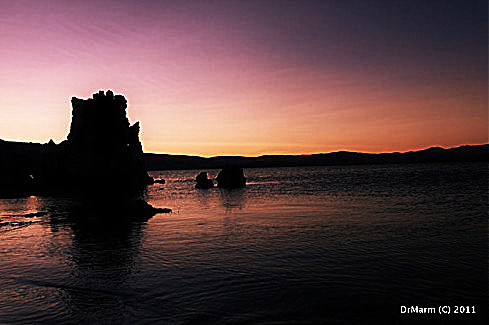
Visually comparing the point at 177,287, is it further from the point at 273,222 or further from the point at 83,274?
the point at 273,222

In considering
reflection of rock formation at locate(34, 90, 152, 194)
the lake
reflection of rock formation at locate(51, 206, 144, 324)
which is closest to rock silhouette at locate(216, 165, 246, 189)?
reflection of rock formation at locate(34, 90, 152, 194)

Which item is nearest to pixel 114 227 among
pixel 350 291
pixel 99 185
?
pixel 350 291

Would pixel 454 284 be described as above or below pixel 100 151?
below

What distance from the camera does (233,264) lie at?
18.9 metres

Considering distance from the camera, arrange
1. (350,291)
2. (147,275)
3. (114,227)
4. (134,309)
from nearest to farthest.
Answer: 1. (134,309)
2. (350,291)
3. (147,275)
4. (114,227)

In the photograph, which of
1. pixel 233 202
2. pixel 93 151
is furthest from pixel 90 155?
pixel 233 202

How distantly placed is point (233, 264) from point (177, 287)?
4481 millimetres

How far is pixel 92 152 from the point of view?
108 metres

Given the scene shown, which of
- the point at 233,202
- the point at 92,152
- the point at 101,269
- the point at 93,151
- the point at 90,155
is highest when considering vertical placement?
the point at 93,151

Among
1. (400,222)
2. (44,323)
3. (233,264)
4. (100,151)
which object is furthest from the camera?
(100,151)

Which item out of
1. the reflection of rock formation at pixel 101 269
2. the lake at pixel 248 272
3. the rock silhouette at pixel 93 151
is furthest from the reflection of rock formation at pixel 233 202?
the rock silhouette at pixel 93 151

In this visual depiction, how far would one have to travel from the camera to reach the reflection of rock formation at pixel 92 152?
354 ft

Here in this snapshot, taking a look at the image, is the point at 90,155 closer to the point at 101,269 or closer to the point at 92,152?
the point at 92,152

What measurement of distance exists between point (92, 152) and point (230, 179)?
45.9 m
